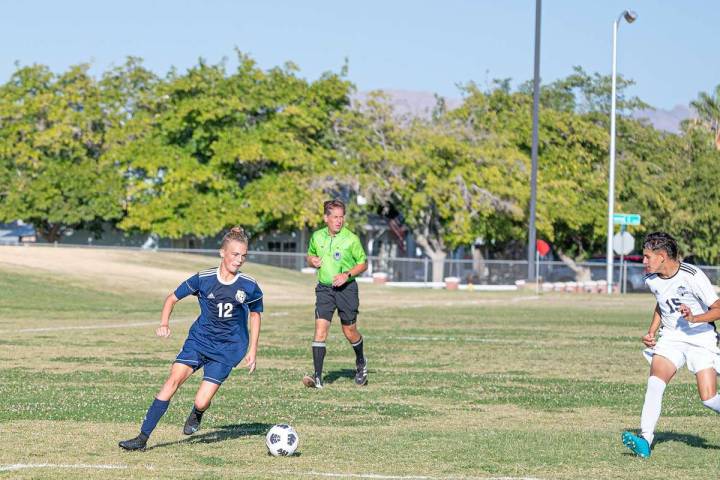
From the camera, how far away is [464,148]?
217ft

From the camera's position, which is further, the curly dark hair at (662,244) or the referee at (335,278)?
the referee at (335,278)

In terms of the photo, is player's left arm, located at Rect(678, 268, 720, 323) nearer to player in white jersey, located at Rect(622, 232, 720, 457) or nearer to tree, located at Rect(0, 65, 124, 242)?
player in white jersey, located at Rect(622, 232, 720, 457)

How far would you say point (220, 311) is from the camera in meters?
10.8

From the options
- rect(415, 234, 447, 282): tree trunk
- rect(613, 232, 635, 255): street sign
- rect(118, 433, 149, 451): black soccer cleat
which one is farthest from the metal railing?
rect(118, 433, 149, 451): black soccer cleat

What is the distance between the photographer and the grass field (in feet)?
32.5

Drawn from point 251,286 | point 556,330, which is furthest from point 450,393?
point 556,330

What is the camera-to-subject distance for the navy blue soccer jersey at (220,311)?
35.2 feet

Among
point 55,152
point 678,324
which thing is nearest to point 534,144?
point 55,152

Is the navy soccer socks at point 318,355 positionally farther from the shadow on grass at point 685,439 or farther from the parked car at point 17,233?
the parked car at point 17,233

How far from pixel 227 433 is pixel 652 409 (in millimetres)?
3621

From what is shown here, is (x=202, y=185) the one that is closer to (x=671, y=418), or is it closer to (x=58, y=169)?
(x=58, y=169)

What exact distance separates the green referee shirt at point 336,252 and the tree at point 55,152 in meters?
54.8

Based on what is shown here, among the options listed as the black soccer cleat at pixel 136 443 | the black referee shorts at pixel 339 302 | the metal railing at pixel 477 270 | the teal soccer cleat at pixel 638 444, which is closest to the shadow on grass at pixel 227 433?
the black soccer cleat at pixel 136 443

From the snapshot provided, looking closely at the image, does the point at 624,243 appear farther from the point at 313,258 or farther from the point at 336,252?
the point at 313,258
